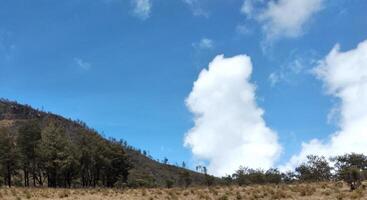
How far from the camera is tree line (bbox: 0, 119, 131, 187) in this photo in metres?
87.6

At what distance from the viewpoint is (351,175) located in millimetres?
39188

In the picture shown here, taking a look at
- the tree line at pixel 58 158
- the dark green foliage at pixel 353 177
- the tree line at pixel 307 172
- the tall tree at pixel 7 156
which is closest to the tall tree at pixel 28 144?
the tree line at pixel 58 158

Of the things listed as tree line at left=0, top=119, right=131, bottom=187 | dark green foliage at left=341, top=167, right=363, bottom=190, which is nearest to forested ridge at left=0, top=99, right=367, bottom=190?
tree line at left=0, top=119, right=131, bottom=187

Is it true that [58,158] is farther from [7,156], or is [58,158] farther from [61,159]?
[7,156]

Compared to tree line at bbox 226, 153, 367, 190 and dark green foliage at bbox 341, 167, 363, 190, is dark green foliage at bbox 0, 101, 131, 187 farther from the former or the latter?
dark green foliage at bbox 341, 167, 363, 190

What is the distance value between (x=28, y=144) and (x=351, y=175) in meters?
66.3

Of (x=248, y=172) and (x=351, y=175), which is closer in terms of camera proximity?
(x=351, y=175)

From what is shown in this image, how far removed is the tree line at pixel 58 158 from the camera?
87.6 m

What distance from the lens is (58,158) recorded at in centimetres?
8750

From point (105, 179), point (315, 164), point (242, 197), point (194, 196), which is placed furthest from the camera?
point (105, 179)

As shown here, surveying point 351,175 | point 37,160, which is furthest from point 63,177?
point 351,175

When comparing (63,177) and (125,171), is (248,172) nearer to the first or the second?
(125,171)

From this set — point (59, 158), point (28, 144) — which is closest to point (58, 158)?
point (59, 158)

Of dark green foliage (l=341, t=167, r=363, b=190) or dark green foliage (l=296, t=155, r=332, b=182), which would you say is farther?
dark green foliage (l=296, t=155, r=332, b=182)
